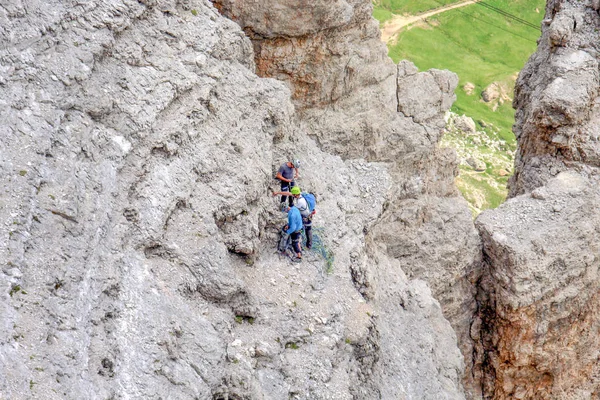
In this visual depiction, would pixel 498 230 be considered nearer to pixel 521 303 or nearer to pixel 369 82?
pixel 521 303

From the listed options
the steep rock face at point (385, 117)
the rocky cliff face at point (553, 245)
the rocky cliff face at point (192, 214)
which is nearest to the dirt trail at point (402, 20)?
the rocky cliff face at point (553, 245)

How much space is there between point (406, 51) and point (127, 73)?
5214 cm

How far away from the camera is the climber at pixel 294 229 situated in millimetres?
17828

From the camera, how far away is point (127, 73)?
1661 cm

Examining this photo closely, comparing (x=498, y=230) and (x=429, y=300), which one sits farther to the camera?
(x=498, y=230)

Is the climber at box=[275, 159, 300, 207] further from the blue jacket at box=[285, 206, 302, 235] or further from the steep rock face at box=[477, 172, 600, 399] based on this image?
Result: the steep rock face at box=[477, 172, 600, 399]

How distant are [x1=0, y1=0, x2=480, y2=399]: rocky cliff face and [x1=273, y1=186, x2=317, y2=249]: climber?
618mm

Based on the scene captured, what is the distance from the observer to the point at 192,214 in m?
16.4

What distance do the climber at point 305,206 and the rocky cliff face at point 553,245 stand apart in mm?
10195

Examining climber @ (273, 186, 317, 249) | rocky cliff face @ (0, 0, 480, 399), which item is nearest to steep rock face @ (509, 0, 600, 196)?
rocky cliff face @ (0, 0, 480, 399)

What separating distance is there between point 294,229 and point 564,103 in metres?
14.5

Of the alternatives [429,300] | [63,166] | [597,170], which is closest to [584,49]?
[597,170]

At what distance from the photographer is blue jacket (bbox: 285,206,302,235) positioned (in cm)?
1783

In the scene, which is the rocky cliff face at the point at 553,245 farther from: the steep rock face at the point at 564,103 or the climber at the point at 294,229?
the climber at the point at 294,229
